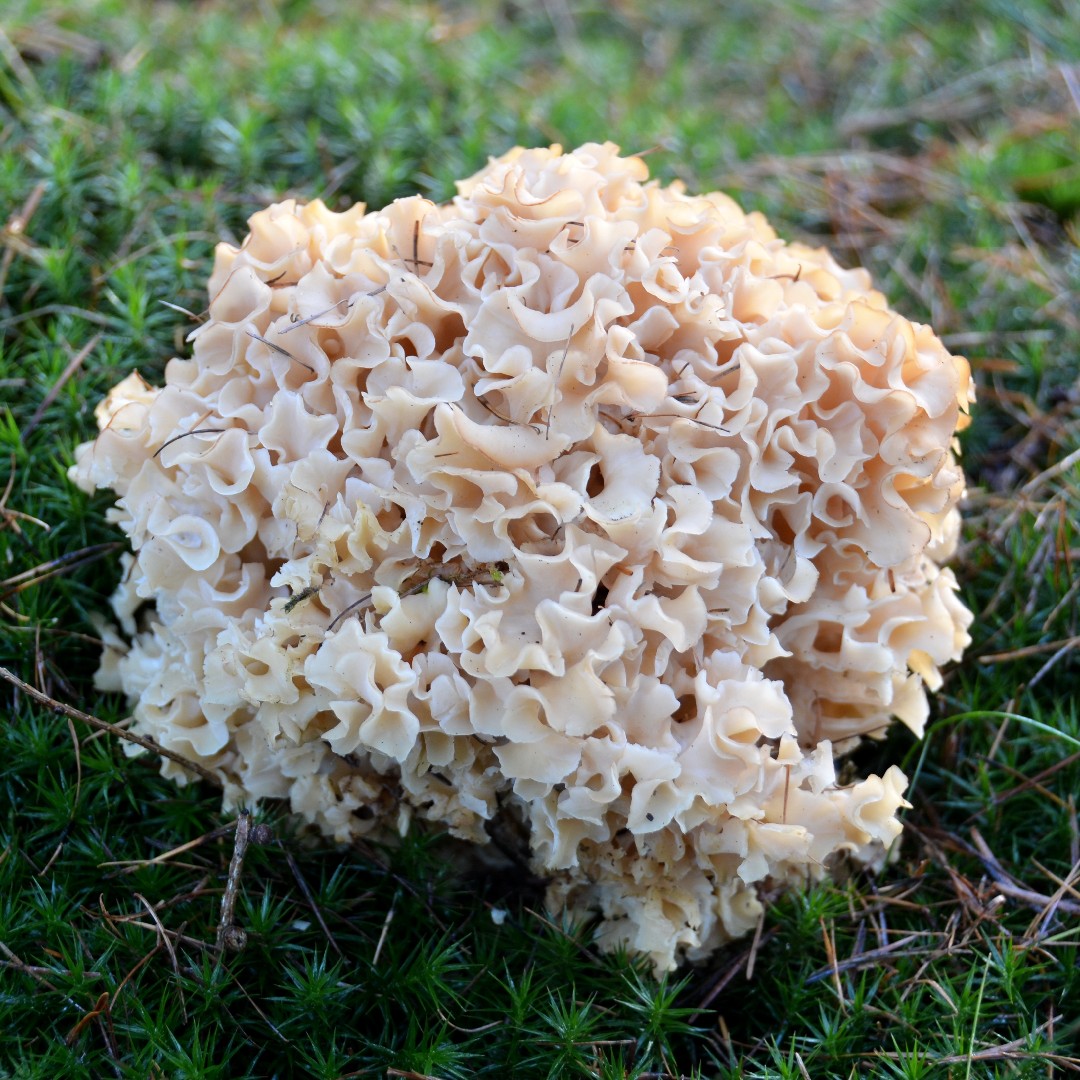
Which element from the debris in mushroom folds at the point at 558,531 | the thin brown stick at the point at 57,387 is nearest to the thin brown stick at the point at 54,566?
the debris in mushroom folds at the point at 558,531

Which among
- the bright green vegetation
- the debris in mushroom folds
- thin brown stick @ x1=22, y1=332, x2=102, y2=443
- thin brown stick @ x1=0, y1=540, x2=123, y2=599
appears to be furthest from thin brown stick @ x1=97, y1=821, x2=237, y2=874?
thin brown stick @ x1=22, y1=332, x2=102, y2=443

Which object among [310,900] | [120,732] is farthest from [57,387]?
[310,900]

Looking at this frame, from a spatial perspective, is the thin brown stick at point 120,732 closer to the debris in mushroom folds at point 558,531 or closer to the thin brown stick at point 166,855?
the debris in mushroom folds at point 558,531

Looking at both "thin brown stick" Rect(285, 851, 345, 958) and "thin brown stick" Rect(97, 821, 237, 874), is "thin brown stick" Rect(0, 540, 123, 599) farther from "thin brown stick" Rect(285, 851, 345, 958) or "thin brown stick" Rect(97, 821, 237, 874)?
"thin brown stick" Rect(285, 851, 345, 958)

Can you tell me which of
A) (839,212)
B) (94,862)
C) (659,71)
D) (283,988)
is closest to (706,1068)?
(283,988)

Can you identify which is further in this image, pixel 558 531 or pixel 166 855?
pixel 166 855

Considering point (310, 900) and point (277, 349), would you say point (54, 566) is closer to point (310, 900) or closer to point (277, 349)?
point (277, 349)
